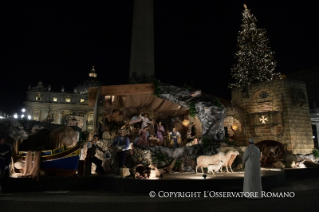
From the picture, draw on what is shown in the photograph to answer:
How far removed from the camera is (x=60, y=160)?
8148 millimetres

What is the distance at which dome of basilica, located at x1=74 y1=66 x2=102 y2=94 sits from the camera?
77019mm

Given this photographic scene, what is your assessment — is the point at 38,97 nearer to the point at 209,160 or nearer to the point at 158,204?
the point at 209,160

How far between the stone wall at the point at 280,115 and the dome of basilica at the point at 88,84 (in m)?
65.1

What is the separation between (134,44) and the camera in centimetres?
1805

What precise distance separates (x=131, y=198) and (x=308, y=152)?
15.5 m

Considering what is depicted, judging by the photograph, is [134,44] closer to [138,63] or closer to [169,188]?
[138,63]

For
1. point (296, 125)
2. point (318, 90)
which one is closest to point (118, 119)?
point (296, 125)

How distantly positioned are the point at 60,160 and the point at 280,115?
49.5 ft

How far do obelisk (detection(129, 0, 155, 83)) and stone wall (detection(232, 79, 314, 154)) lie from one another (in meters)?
8.57

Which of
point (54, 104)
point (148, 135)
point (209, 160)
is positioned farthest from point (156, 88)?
point (54, 104)

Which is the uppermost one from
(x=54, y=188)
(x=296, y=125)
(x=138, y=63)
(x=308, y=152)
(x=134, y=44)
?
(x=134, y=44)

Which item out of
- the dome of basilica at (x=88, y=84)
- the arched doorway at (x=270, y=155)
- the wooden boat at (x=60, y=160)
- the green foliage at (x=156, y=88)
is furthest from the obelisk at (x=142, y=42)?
the dome of basilica at (x=88, y=84)

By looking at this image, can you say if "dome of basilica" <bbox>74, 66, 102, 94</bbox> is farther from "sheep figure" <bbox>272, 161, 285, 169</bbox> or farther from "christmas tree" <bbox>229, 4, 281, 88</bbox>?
"sheep figure" <bbox>272, 161, 285, 169</bbox>

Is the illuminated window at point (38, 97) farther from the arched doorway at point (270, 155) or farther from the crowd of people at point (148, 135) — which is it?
the arched doorway at point (270, 155)
